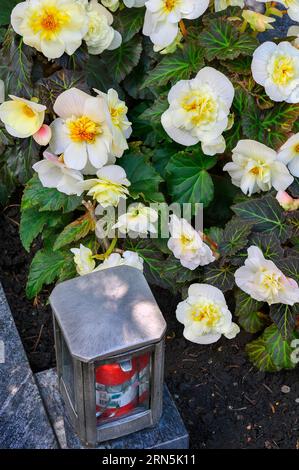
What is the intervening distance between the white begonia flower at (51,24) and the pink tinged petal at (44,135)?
24cm

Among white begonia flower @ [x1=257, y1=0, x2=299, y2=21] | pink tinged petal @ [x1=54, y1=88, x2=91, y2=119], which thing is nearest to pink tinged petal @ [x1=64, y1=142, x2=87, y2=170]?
pink tinged petal @ [x1=54, y1=88, x2=91, y2=119]

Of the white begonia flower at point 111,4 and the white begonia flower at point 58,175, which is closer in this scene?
the white begonia flower at point 58,175

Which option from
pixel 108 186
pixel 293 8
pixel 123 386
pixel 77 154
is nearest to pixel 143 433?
pixel 123 386

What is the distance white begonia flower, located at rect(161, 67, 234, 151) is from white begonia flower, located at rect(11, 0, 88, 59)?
1.21 feet

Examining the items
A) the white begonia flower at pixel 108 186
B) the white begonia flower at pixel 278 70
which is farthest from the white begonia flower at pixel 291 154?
the white begonia flower at pixel 108 186

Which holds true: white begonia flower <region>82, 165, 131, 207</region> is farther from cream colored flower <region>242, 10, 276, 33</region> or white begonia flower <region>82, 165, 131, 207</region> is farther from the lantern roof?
cream colored flower <region>242, 10, 276, 33</region>

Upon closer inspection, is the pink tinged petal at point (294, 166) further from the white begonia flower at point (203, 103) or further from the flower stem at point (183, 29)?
the flower stem at point (183, 29)

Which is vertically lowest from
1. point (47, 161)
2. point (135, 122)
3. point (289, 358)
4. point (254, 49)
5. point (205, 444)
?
point (205, 444)

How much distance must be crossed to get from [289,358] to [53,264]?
2.85 ft

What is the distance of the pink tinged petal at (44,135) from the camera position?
7.61ft

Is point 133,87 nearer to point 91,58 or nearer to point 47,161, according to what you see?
point 91,58

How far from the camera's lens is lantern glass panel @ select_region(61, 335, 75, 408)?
2.03 m
